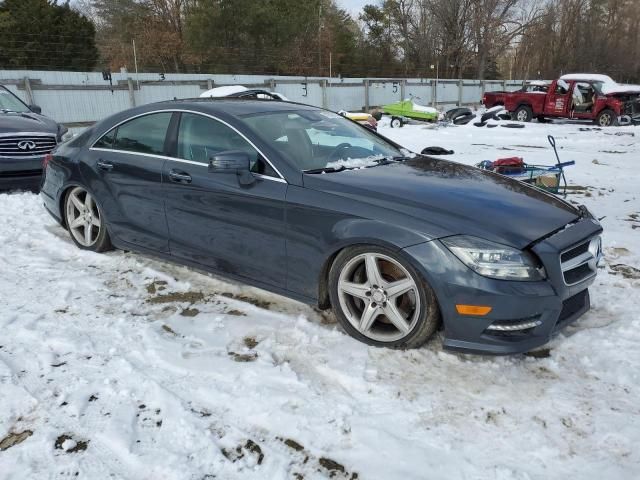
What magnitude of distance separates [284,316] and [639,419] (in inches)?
83.4

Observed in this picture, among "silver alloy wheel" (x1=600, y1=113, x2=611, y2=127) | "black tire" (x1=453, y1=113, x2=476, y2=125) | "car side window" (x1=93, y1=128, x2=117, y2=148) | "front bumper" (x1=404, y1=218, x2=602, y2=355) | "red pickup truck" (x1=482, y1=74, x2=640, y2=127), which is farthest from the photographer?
"black tire" (x1=453, y1=113, x2=476, y2=125)

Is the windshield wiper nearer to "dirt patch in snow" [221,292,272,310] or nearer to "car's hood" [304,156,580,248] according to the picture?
"car's hood" [304,156,580,248]

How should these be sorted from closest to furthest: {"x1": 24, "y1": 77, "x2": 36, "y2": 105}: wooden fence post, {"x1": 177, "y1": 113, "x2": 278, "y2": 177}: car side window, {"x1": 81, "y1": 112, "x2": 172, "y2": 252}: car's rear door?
{"x1": 177, "y1": 113, "x2": 278, "y2": 177}: car side window < {"x1": 81, "y1": 112, "x2": 172, "y2": 252}: car's rear door < {"x1": 24, "y1": 77, "x2": 36, "y2": 105}: wooden fence post

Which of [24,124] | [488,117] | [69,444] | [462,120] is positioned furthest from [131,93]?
[69,444]

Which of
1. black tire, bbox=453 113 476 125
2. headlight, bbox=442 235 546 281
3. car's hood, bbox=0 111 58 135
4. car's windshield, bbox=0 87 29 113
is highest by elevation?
car's windshield, bbox=0 87 29 113

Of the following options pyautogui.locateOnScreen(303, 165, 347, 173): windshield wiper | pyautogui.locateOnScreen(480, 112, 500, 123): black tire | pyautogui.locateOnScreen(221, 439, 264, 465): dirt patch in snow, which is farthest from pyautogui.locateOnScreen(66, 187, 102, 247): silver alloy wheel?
pyautogui.locateOnScreen(480, 112, 500, 123): black tire

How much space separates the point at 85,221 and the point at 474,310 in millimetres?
3640

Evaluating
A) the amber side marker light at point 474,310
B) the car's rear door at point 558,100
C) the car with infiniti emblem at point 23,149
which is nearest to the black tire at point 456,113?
the car's rear door at point 558,100

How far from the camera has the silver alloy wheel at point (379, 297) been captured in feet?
10.2

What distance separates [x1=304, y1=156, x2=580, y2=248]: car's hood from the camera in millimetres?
2963

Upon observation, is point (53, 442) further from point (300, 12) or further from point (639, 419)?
point (300, 12)

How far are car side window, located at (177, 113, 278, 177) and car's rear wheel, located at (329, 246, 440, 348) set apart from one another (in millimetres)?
935

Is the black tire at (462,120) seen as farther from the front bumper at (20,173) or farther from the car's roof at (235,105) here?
the car's roof at (235,105)

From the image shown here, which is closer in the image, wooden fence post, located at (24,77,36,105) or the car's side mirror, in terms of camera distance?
the car's side mirror
